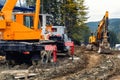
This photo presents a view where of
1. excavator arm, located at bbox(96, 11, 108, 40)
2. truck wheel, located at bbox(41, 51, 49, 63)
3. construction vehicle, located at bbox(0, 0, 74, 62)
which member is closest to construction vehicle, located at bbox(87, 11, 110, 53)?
excavator arm, located at bbox(96, 11, 108, 40)

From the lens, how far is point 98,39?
41000 millimetres

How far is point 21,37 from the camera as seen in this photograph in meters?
23.5

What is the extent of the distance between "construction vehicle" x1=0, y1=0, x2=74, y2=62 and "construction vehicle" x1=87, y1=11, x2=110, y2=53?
41.1 feet

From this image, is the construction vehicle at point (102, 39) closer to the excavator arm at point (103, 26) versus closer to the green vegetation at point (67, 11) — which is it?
the excavator arm at point (103, 26)

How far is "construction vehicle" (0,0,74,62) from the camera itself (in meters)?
22.7

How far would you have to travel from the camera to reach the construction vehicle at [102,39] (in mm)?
36406

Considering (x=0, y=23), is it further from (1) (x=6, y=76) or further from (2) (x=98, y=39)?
(2) (x=98, y=39)

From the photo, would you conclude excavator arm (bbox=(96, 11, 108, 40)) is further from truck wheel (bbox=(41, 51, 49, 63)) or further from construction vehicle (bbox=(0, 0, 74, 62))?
truck wheel (bbox=(41, 51, 49, 63))

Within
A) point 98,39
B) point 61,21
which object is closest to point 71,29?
point 61,21

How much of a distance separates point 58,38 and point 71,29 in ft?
112

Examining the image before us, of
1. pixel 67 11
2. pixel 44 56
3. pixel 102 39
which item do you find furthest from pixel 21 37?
pixel 67 11

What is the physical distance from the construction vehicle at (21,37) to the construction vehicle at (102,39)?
1252 cm

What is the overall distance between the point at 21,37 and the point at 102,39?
54.8ft

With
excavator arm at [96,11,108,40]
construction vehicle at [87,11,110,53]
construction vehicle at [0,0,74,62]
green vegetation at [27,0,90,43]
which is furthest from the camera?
green vegetation at [27,0,90,43]
